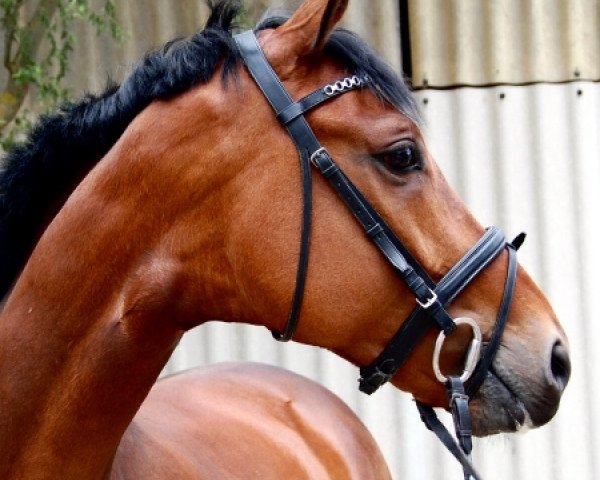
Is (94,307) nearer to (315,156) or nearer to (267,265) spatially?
(267,265)

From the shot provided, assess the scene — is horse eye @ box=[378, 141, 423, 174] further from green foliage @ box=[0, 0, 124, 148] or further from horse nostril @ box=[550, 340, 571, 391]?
green foliage @ box=[0, 0, 124, 148]

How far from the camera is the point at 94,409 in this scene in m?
1.70

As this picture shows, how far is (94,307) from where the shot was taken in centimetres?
169

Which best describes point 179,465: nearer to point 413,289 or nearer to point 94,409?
point 94,409

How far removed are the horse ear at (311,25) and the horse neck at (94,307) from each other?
26cm

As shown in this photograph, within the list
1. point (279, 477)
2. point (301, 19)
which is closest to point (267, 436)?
point (279, 477)

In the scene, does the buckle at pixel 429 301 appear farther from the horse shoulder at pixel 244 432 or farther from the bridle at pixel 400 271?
the horse shoulder at pixel 244 432

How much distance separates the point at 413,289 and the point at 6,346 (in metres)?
0.68

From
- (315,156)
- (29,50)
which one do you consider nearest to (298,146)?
(315,156)

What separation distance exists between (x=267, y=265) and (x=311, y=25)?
41 centimetres

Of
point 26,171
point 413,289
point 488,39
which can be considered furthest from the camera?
point 488,39

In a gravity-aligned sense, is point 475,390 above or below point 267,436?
above

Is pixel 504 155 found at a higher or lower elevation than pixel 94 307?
lower

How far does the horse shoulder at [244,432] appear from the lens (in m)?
2.08
